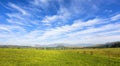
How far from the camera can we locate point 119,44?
173500mm

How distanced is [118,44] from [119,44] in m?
1.51

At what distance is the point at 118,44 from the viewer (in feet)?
574
